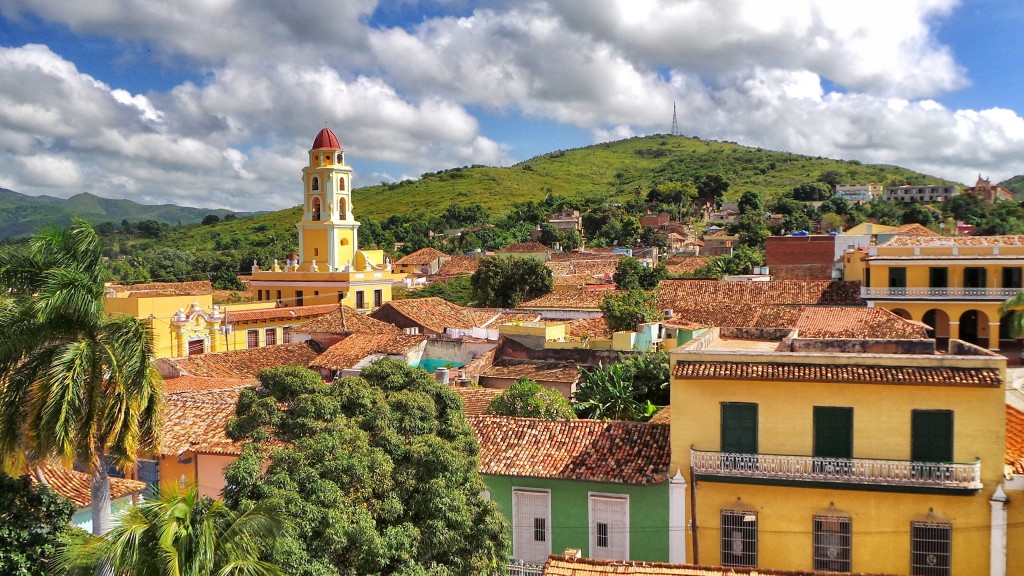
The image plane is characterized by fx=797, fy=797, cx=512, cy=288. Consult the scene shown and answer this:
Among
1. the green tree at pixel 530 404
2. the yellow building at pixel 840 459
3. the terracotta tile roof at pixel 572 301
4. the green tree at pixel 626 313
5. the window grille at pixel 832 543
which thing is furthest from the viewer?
the terracotta tile roof at pixel 572 301

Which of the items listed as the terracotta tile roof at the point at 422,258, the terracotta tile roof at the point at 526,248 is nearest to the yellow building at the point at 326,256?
the terracotta tile roof at the point at 422,258

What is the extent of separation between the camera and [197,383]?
22.7m

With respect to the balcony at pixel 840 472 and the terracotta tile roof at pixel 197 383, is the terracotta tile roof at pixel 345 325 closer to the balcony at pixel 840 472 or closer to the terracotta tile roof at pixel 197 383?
the terracotta tile roof at pixel 197 383

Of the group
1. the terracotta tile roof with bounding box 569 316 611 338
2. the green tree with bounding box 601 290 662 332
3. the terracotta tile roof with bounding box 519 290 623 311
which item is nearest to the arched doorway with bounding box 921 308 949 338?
the terracotta tile roof with bounding box 519 290 623 311

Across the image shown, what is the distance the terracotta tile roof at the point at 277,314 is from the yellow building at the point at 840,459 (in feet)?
83.4

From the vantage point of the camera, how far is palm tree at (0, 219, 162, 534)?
29.7ft

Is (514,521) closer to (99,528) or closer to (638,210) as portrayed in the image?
(99,528)

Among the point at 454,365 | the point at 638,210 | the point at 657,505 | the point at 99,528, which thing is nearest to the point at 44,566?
the point at 99,528

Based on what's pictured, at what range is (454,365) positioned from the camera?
85.2ft

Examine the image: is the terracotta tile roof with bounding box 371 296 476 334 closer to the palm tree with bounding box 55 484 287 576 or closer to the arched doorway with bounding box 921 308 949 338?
the arched doorway with bounding box 921 308 949 338

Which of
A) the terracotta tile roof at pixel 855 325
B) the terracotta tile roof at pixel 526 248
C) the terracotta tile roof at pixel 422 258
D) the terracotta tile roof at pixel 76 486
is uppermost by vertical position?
the terracotta tile roof at pixel 526 248

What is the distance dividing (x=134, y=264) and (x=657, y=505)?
263 ft

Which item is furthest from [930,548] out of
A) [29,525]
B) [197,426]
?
[197,426]

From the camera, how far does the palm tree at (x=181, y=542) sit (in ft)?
24.0
